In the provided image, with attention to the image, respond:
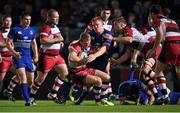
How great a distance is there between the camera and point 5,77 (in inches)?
794

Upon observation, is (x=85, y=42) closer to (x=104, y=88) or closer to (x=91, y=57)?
(x=91, y=57)

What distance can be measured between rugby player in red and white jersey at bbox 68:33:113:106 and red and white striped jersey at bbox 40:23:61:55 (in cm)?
95

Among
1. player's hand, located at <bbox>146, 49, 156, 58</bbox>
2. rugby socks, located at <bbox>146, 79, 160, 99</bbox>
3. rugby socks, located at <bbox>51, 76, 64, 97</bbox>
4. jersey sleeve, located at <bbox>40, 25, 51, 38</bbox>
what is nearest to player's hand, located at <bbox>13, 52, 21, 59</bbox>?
jersey sleeve, located at <bbox>40, 25, 51, 38</bbox>

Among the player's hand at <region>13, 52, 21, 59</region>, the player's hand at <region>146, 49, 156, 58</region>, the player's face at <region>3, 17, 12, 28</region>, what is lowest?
the player's hand at <region>13, 52, 21, 59</region>

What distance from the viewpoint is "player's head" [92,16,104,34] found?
660 inches

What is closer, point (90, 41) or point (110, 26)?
point (90, 41)

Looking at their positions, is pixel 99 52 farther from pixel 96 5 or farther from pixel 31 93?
pixel 96 5

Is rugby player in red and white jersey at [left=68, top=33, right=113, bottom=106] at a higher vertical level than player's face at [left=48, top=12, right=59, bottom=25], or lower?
lower

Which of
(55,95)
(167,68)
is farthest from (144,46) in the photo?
(55,95)

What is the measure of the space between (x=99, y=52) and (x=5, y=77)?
4.33m

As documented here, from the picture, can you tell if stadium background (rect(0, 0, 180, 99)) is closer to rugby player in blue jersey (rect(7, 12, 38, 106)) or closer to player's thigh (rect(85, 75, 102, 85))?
rugby player in blue jersey (rect(7, 12, 38, 106))

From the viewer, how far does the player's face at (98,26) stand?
16.8 metres

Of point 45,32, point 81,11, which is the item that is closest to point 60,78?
point 45,32

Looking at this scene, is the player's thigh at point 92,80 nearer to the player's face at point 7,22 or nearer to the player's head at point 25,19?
the player's head at point 25,19
